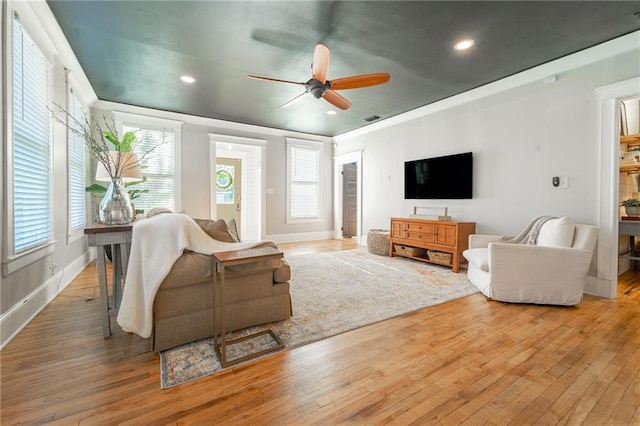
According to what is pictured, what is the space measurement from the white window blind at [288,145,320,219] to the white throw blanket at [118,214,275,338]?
15.6 ft

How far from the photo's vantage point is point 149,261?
1879mm

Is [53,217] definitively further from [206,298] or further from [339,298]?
[339,298]

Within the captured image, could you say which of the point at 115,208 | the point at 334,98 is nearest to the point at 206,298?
the point at 115,208

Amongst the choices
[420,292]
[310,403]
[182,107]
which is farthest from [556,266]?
[182,107]

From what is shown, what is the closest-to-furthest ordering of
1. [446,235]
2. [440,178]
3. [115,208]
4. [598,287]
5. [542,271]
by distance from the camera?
[115,208] → [542,271] → [598,287] → [446,235] → [440,178]

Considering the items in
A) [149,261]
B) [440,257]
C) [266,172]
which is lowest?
[440,257]

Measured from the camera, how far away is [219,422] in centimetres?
128

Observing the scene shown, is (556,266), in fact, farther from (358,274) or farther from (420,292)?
(358,274)

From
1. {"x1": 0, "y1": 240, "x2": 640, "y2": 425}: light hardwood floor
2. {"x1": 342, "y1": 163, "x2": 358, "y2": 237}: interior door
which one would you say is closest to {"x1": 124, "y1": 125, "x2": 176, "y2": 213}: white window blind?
{"x1": 0, "y1": 240, "x2": 640, "y2": 425}: light hardwood floor

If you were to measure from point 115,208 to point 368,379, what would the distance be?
2.31 meters

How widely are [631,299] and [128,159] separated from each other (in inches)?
216

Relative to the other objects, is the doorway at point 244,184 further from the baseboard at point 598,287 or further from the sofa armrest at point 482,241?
the baseboard at point 598,287

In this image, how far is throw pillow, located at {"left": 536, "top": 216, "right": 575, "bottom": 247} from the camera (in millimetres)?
2793

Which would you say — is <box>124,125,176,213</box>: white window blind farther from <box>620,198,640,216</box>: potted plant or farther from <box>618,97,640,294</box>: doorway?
<box>620,198,640,216</box>: potted plant
